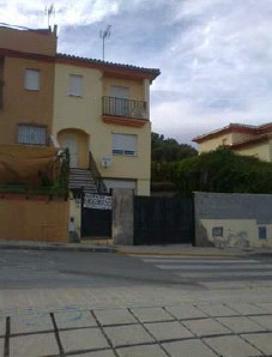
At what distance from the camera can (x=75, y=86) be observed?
3186 centimetres

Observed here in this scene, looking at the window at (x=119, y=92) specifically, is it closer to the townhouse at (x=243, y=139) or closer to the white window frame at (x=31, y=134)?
the white window frame at (x=31, y=134)

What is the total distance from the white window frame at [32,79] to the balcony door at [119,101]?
14.5ft

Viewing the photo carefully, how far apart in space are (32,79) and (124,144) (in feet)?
21.3

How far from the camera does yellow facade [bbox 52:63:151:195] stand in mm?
31328

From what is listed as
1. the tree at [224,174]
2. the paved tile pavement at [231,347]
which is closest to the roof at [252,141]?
the tree at [224,174]

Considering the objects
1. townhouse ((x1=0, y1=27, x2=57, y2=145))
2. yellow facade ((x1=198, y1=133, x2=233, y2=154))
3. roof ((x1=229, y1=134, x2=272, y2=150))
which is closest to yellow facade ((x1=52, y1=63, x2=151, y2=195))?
townhouse ((x1=0, y1=27, x2=57, y2=145))

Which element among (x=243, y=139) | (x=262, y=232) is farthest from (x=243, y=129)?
(x=262, y=232)

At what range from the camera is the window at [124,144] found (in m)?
32.5

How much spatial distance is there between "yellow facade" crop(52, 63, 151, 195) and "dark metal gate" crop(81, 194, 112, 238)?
11118 mm

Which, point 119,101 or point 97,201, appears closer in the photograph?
point 97,201

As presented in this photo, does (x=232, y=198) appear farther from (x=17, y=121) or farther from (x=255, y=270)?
(x=17, y=121)

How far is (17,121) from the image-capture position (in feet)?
99.3

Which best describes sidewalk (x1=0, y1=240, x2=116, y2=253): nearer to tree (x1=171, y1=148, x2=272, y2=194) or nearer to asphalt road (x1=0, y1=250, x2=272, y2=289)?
Answer: asphalt road (x1=0, y1=250, x2=272, y2=289)

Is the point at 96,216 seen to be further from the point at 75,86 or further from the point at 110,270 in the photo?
the point at 75,86
